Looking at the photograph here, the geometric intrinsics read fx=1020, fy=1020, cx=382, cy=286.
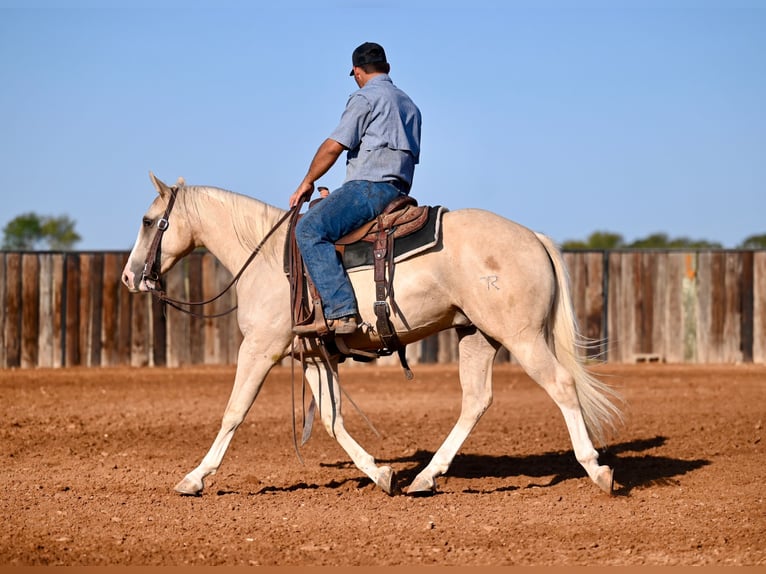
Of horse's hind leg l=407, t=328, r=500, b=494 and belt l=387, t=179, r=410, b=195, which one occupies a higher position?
belt l=387, t=179, r=410, b=195

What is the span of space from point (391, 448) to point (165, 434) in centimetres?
253

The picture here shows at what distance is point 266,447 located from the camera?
9.95 meters

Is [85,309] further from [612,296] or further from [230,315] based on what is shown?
[612,296]

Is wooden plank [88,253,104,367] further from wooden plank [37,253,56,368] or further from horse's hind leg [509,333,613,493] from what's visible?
horse's hind leg [509,333,613,493]

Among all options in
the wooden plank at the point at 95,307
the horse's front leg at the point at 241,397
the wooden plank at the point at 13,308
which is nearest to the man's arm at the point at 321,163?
the horse's front leg at the point at 241,397

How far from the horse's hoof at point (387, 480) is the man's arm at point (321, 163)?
2.10 meters

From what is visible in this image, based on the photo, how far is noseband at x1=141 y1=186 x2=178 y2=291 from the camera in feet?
25.5

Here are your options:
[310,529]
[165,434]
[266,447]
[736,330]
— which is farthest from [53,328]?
[310,529]

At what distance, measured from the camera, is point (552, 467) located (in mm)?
8812

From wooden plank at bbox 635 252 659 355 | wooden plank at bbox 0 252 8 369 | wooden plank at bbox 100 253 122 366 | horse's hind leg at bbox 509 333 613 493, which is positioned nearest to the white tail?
horse's hind leg at bbox 509 333 613 493

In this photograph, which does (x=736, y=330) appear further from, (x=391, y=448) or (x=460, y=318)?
(x=460, y=318)

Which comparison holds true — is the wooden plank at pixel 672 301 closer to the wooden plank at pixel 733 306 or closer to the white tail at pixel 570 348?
the wooden plank at pixel 733 306

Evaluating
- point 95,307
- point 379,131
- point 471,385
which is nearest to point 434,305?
point 471,385

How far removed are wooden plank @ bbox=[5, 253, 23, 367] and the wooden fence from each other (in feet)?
0.06
